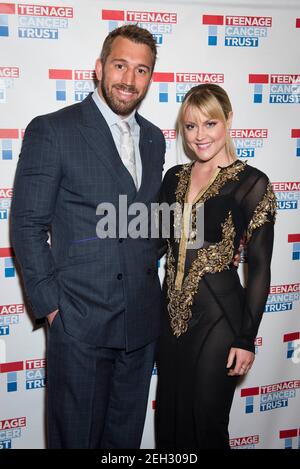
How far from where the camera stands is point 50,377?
195cm

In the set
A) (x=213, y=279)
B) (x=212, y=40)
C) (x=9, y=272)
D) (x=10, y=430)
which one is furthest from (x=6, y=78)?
(x=10, y=430)

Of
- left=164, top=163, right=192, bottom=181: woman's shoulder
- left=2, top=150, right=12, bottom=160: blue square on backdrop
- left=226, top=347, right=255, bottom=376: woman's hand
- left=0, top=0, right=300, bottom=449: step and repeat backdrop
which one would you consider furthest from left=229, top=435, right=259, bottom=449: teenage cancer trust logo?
left=2, top=150, right=12, bottom=160: blue square on backdrop

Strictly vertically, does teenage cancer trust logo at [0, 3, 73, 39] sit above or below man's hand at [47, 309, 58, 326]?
above

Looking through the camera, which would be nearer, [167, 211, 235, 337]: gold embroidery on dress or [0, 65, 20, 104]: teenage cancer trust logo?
[167, 211, 235, 337]: gold embroidery on dress

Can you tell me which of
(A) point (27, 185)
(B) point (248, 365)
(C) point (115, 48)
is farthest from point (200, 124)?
(B) point (248, 365)

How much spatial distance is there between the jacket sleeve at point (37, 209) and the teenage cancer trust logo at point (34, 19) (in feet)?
1.97

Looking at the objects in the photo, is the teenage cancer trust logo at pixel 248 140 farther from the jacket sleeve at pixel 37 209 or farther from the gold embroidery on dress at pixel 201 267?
the jacket sleeve at pixel 37 209

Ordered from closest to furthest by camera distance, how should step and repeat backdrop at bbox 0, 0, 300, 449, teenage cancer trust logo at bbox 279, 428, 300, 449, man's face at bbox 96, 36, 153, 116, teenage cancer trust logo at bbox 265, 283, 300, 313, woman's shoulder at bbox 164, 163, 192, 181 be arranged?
man's face at bbox 96, 36, 153, 116 < woman's shoulder at bbox 164, 163, 192, 181 < step and repeat backdrop at bbox 0, 0, 300, 449 < teenage cancer trust logo at bbox 265, 283, 300, 313 < teenage cancer trust logo at bbox 279, 428, 300, 449

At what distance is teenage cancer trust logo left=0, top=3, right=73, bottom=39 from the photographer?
2152 mm

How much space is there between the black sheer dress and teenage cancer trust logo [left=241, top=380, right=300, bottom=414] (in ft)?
2.60

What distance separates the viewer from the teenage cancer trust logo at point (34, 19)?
7.06 feet

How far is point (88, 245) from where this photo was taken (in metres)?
1.83

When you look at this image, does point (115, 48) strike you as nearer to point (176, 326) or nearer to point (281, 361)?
point (176, 326)

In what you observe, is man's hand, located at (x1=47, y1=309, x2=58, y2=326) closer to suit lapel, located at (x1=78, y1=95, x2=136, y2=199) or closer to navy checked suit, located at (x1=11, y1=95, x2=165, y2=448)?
navy checked suit, located at (x1=11, y1=95, x2=165, y2=448)
